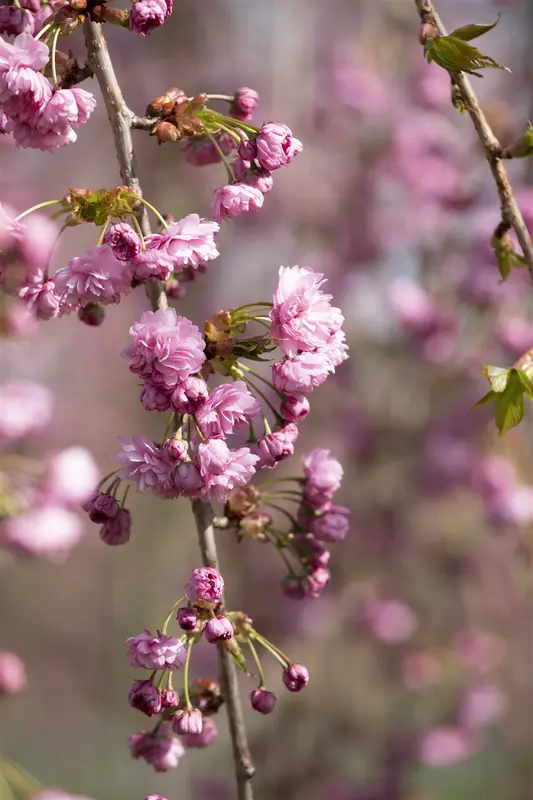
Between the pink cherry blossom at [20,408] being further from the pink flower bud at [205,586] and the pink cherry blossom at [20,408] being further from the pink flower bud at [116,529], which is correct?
the pink flower bud at [205,586]

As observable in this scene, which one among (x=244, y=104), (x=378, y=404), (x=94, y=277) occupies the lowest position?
(x=94, y=277)

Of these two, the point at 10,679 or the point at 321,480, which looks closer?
the point at 321,480

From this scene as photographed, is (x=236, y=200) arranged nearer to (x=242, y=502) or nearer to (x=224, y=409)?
(x=224, y=409)

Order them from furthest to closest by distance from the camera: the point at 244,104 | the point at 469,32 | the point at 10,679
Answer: the point at 10,679 < the point at 244,104 < the point at 469,32

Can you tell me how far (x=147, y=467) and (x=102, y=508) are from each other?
9cm

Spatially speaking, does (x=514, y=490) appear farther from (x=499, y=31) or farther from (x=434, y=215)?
(x=499, y=31)

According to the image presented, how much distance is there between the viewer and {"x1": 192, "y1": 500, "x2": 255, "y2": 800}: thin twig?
0.86 meters

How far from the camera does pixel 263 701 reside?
2.90ft

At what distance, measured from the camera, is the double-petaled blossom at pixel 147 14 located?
82cm

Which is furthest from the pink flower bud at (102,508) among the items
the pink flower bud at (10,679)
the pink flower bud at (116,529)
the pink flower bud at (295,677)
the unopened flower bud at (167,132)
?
the pink flower bud at (10,679)

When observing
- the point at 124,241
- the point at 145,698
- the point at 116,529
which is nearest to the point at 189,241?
the point at 124,241

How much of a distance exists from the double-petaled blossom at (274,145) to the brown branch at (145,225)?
11 centimetres

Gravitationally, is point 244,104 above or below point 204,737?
above

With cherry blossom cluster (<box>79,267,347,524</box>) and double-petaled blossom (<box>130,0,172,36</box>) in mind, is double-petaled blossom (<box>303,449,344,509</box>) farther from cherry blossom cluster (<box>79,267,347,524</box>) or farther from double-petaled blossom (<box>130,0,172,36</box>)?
double-petaled blossom (<box>130,0,172,36</box>)
